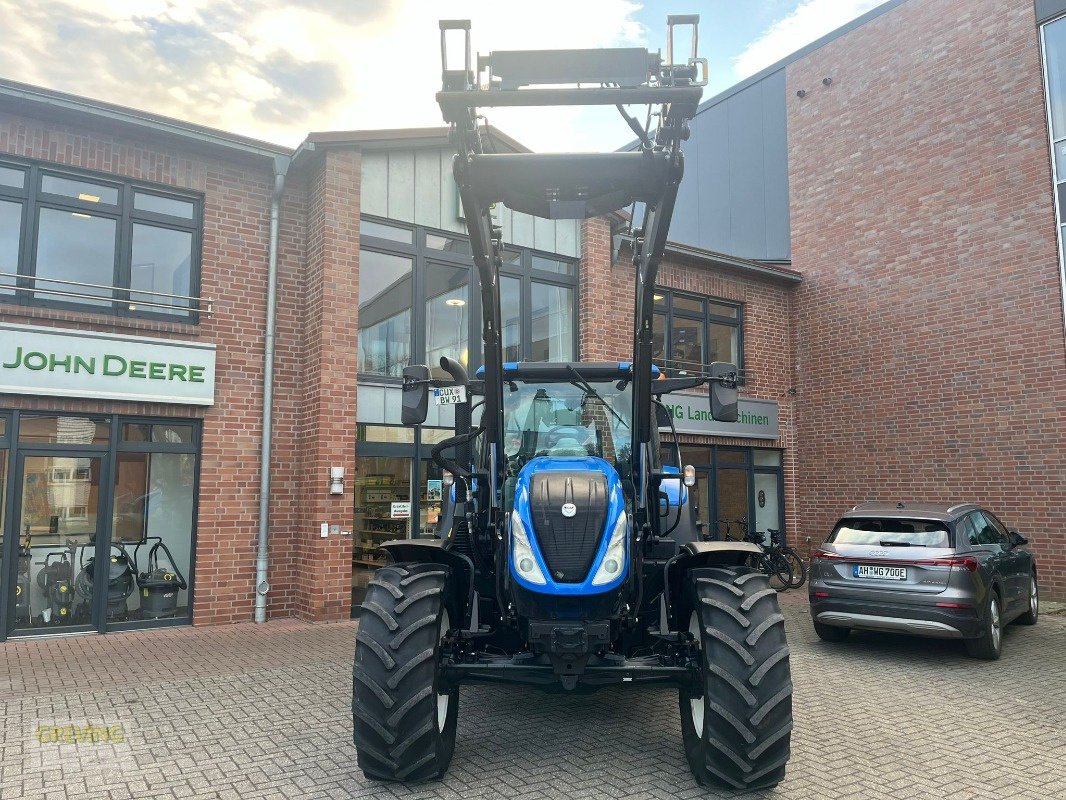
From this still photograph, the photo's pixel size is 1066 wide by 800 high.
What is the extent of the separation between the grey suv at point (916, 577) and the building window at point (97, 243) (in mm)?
7879

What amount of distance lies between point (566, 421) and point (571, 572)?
52.4 inches

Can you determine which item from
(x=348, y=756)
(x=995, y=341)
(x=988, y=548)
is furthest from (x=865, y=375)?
(x=348, y=756)

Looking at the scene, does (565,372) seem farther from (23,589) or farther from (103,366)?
(23,589)

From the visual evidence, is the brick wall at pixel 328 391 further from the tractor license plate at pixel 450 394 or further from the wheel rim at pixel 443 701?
the wheel rim at pixel 443 701

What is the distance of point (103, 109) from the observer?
862cm

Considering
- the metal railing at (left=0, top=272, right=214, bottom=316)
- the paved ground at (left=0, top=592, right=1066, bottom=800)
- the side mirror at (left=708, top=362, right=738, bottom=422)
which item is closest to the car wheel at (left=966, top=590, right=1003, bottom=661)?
the paved ground at (left=0, top=592, right=1066, bottom=800)

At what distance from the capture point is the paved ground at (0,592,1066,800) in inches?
166

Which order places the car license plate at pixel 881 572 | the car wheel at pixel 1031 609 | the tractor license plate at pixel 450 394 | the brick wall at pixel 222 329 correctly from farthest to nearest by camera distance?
the car wheel at pixel 1031 609
the brick wall at pixel 222 329
the car license plate at pixel 881 572
the tractor license plate at pixel 450 394

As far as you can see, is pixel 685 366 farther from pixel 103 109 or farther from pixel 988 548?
pixel 103 109

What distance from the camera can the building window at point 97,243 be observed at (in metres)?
8.46

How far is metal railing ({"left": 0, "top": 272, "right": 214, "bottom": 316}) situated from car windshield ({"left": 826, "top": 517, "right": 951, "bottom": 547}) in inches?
304

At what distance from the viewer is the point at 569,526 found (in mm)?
4156

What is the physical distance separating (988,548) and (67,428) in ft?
32.5

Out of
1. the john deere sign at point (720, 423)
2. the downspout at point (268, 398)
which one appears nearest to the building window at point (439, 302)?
the downspout at point (268, 398)
